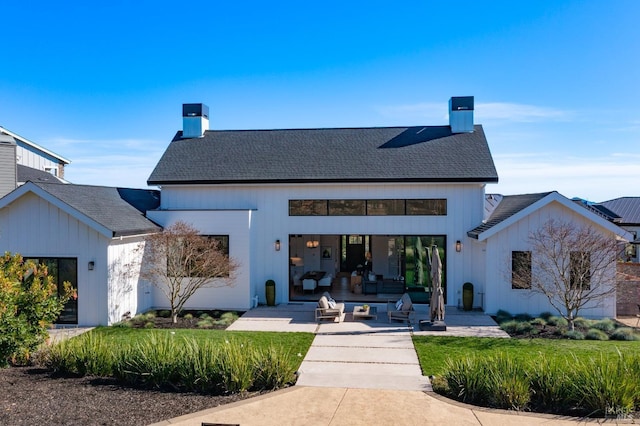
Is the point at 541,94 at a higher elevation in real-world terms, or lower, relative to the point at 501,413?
higher

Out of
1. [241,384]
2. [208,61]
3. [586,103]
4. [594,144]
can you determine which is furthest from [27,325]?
[594,144]

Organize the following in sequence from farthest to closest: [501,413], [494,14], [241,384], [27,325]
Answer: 1. [494,14]
2. [27,325]
3. [241,384]
4. [501,413]

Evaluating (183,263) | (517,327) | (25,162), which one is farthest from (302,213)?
(25,162)

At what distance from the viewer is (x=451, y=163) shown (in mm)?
18703

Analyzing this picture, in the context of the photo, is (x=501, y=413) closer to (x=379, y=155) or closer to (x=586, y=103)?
(x=379, y=155)

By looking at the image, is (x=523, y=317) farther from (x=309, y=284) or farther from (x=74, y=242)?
(x=74, y=242)

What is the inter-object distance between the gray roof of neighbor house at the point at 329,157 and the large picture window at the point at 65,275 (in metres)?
5.40

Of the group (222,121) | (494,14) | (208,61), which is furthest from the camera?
(222,121)

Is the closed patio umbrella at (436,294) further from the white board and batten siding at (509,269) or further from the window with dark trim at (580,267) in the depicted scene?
the window with dark trim at (580,267)

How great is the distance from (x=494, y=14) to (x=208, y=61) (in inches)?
470

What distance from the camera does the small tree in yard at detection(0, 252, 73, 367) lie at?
9.09 meters

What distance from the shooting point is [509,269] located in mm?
16594

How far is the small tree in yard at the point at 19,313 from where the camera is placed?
9.09 m

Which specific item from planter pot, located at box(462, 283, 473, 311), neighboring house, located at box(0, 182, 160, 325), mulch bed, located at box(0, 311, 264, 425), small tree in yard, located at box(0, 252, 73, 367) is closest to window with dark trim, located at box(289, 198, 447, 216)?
planter pot, located at box(462, 283, 473, 311)
